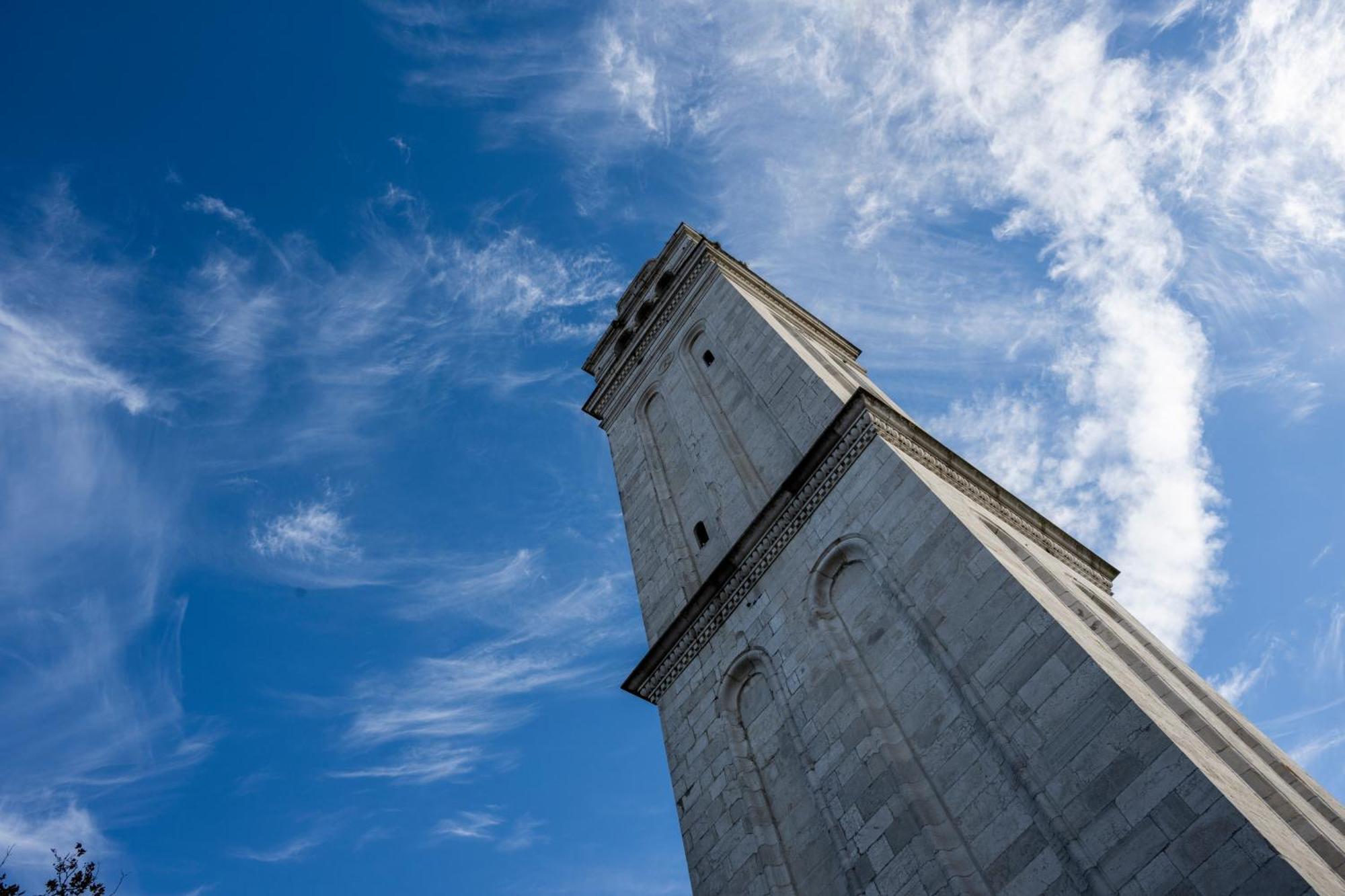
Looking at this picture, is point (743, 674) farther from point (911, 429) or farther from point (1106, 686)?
point (1106, 686)

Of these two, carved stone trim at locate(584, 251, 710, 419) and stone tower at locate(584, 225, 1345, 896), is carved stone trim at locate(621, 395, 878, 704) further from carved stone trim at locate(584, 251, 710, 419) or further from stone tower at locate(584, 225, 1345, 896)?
carved stone trim at locate(584, 251, 710, 419)

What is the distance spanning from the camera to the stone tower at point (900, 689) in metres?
11.2

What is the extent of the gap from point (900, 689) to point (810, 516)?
186 inches

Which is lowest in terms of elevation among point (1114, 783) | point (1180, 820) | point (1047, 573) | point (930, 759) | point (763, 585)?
point (1180, 820)

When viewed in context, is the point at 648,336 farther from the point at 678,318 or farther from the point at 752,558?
the point at 752,558

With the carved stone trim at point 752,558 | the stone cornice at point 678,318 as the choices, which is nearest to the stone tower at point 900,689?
the carved stone trim at point 752,558

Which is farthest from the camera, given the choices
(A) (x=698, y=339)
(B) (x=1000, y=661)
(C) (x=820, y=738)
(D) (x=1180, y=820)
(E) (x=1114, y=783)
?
(A) (x=698, y=339)

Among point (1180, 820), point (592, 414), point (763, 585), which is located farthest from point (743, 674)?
point (592, 414)

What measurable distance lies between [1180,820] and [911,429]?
9681mm

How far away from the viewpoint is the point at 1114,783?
37.0ft

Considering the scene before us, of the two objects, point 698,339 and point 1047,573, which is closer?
point 1047,573

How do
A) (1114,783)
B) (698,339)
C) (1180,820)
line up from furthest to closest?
(698,339)
(1114,783)
(1180,820)

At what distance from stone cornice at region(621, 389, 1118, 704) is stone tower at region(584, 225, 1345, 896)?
0.18ft

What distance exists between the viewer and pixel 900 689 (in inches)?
583
